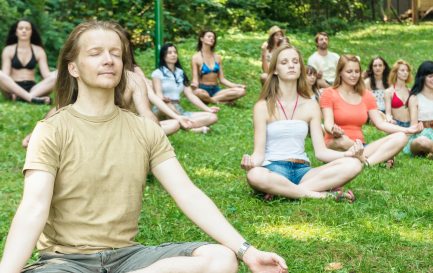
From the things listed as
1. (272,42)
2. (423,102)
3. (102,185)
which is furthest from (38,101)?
(102,185)

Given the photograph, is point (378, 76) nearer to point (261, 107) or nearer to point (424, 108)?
point (424, 108)

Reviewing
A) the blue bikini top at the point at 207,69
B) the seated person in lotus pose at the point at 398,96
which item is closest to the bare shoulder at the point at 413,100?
the seated person in lotus pose at the point at 398,96

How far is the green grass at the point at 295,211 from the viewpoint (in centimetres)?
487

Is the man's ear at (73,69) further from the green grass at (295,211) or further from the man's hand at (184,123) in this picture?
the man's hand at (184,123)

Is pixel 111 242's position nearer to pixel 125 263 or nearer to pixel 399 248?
pixel 125 263

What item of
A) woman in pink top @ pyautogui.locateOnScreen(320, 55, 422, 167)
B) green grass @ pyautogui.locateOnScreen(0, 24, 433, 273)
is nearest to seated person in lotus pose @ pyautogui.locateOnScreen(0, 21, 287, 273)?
green grass @ pyautogui.locateOnScreen(0, 24, 433, 273)

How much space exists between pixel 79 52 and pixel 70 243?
2.64 feet

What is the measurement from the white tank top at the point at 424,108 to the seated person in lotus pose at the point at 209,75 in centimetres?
382

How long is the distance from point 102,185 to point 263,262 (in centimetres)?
74

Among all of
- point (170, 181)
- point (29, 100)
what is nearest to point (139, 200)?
point (170, 181)

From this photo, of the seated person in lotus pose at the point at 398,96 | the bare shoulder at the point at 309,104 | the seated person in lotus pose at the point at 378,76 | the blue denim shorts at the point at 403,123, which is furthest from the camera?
the seated person in lotus pose at the point at 378,76

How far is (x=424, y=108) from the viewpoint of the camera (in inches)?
358

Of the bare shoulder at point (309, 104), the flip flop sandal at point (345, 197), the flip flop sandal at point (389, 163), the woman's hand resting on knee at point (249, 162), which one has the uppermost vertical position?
the bare shoulder at point (309, 104)

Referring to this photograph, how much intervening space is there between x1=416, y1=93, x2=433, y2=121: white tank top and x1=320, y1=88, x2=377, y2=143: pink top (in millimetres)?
987
